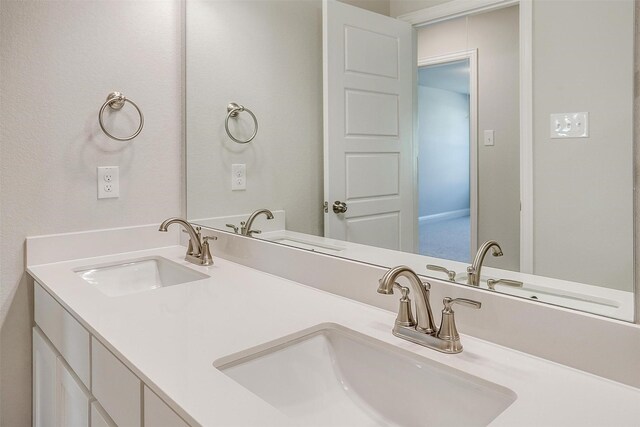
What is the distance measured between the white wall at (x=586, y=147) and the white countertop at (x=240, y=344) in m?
0.20

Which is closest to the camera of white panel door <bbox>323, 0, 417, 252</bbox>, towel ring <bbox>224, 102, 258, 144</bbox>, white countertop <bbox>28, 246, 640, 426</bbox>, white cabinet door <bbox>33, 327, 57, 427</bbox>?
white countertop <bbox>28, 246, 640, 426</bbox>

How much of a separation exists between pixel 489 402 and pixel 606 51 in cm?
63

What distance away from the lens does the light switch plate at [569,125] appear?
0.83 meters

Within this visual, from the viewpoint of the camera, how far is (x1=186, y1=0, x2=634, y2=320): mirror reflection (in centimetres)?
81

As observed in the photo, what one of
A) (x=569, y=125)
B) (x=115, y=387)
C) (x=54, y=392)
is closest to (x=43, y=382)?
(x=54, y=392)

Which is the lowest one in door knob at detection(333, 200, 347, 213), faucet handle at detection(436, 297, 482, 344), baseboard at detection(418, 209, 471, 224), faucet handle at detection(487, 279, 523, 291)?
faucet handle at detection(436, 297, 482, 344)

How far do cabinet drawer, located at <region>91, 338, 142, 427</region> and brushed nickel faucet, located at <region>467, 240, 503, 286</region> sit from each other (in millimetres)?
664

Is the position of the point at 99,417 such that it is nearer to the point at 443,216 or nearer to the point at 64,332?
the point at 64,332

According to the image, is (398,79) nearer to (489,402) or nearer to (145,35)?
(489,402)

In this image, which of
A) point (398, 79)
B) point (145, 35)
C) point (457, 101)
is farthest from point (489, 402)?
point (145, 35)

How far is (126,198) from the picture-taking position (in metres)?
1.70

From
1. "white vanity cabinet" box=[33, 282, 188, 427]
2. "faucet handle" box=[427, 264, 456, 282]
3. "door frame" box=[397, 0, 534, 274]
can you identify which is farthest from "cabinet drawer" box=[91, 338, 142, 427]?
"door frame" box=[397, 0, 534, 274]

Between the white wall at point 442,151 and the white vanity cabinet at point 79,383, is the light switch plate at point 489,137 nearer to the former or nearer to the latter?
the white wall at point 442,151

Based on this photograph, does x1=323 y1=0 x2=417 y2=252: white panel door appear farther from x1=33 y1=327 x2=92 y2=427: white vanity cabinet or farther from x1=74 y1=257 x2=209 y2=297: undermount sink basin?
x1=33 y1=327 x2=92 y2=427: white vanity cabinet
